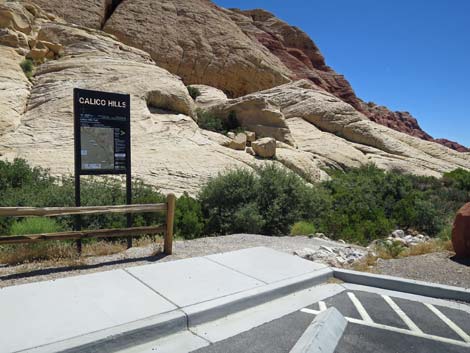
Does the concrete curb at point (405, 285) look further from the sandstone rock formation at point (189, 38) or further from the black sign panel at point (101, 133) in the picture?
the sandstone rock formation at point (189, 38)

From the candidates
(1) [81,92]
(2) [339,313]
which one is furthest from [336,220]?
(1) [81,92]

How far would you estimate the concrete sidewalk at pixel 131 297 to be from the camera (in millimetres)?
3674

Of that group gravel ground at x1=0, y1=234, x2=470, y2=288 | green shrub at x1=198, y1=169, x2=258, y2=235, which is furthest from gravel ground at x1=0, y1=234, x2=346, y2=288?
green shrub at x1=198, y1=169, x2=258, y2=235

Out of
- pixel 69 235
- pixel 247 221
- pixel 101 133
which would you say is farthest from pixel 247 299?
pixel 247 221

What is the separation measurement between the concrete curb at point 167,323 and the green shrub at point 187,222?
Result: 190 inches

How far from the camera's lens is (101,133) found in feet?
23.6

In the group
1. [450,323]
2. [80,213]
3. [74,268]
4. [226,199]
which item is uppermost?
[80,213]

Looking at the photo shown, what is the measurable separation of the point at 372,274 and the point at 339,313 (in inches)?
68.4

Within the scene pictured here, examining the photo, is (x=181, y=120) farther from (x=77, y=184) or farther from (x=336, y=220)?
(x=77, y=184)

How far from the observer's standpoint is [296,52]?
72.2 metres

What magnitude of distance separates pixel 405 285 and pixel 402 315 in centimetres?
105

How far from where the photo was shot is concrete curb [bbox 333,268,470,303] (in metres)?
5.42

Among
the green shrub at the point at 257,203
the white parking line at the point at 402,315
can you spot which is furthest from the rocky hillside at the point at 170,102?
the white parking line at the point at 402,315

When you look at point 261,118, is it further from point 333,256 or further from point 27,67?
point 333,256
